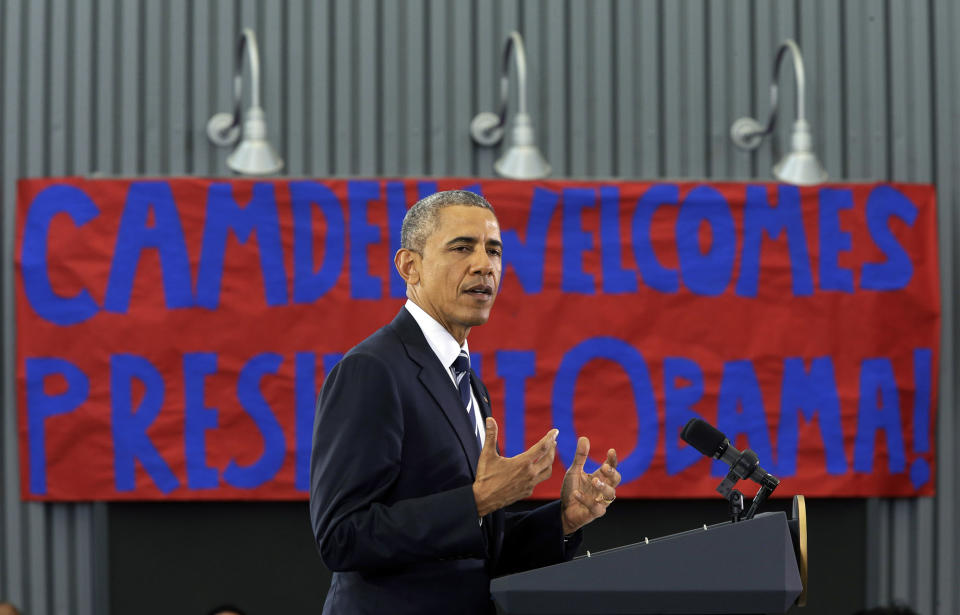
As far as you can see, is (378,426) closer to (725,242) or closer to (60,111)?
(725,242)

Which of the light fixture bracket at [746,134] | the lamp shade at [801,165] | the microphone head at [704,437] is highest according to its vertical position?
the light fixture bracket at [746,134]

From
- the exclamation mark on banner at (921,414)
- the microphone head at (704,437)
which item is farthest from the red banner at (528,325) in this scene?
the microphone head at (704,437)

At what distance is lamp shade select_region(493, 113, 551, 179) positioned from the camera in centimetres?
391

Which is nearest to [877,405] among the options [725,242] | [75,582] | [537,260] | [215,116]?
[725,242]

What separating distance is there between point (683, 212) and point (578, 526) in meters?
2.79

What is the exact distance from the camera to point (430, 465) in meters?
1.59

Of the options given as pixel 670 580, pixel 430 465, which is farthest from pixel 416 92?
pixel 670 580

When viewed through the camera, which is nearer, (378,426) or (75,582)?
(378,426)

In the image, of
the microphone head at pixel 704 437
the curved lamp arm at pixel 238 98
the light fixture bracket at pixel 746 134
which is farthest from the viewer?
the light fixture bracket at pixel 746 134

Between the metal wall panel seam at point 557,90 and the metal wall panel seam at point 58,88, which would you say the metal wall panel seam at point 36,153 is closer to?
the metal wall panel seam at point 58,88

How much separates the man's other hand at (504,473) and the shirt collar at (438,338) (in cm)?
25

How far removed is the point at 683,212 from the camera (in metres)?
4.38

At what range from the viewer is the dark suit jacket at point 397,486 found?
1.47m

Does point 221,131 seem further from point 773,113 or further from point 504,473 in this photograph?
point 504,473
